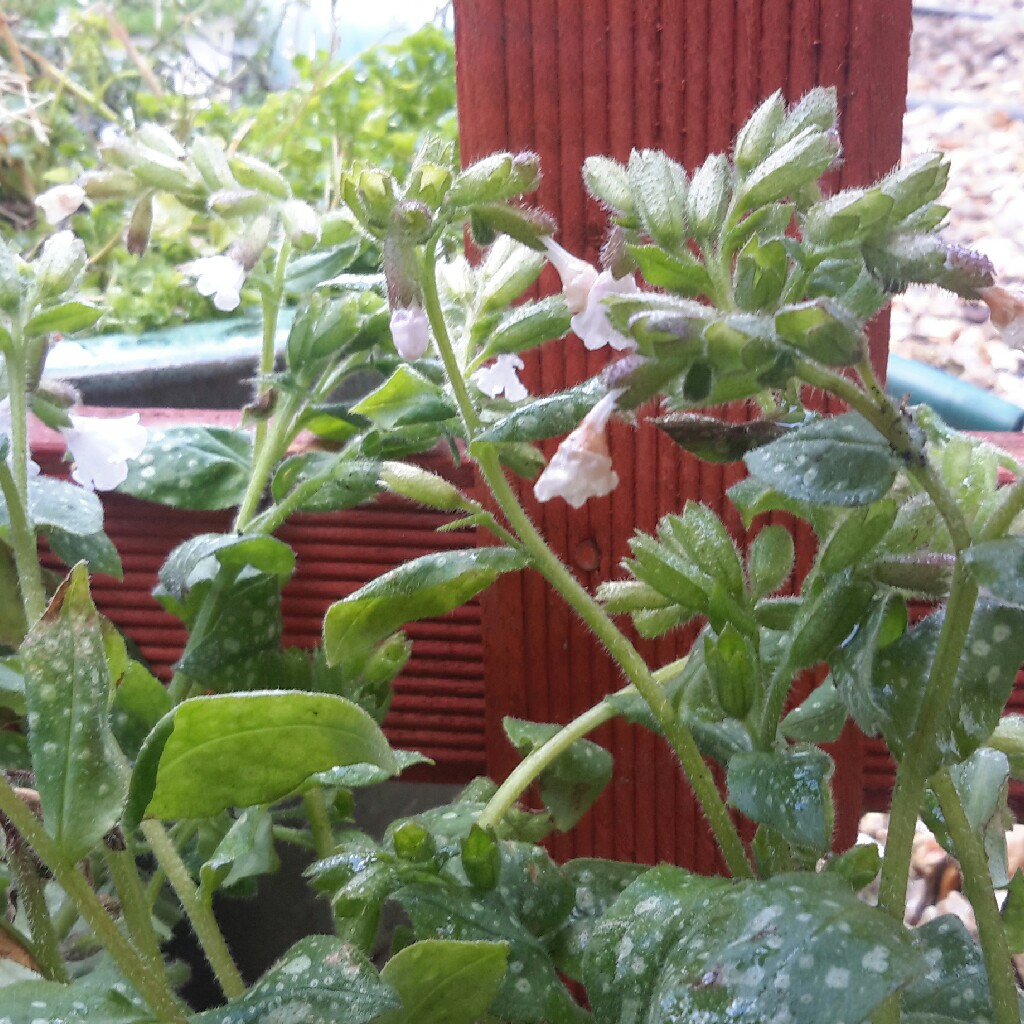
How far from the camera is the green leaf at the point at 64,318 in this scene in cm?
46

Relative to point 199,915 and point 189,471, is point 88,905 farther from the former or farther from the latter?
point 189,471

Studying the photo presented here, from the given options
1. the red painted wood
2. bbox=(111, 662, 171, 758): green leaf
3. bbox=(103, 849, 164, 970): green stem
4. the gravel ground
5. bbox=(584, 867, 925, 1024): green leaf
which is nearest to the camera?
bbox=(584, 867, 925, 1024): green leaf

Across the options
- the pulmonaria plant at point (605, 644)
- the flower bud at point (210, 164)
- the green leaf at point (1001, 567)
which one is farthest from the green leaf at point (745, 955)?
the flower bud at point (210, 164)

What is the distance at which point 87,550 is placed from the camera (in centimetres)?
55

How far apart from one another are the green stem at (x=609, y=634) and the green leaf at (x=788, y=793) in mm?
34

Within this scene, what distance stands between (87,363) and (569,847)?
21.9 inches

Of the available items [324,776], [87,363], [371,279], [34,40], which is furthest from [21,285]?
[34,40]

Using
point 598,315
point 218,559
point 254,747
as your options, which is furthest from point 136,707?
point 598,315

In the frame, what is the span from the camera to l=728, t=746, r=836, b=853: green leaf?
0.32 metres

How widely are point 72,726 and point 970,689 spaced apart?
11.5 inches

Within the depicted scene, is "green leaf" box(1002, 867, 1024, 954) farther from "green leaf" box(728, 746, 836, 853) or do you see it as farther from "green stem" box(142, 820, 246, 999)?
"green stem" box(142, 820, 246, 999)

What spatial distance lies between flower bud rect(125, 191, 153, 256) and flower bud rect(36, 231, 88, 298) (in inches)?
4.5

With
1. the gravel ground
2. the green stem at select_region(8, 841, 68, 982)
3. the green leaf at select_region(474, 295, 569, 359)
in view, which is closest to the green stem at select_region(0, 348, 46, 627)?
the green stem at select_region(8, 841, 68, 982)

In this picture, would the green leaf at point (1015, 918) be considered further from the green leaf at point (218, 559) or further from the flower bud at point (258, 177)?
the flower bud at point (258, 177)
